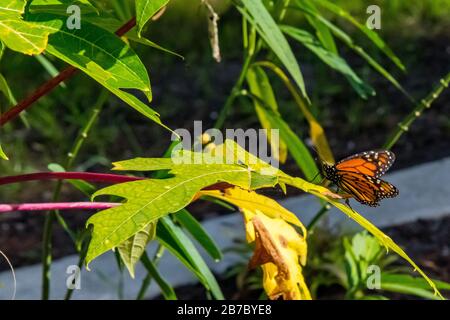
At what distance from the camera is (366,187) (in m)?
1.56

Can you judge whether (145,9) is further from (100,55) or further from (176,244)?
(176,244)

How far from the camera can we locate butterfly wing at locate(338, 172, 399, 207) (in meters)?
1.51

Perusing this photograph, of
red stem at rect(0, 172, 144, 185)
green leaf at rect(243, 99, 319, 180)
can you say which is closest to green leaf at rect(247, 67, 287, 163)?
green leaf at rect(243, 99, 319, 180)

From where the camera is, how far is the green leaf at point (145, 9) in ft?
3.33

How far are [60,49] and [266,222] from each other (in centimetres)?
39

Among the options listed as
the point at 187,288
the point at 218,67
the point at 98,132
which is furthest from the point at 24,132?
the point at 187,288

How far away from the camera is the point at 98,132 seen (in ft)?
14.1

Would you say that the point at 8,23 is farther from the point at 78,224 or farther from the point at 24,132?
the point at 24,132

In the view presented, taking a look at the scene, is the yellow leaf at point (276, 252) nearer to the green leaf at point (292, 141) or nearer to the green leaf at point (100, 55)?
the green leaf at point (100, 55)

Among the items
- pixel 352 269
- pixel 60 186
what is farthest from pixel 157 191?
pixel 352 269

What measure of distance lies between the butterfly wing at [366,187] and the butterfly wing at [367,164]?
12mm

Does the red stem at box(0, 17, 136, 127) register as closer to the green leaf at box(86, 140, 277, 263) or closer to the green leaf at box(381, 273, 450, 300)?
the green leaf at box(86, 140, 277, 263)

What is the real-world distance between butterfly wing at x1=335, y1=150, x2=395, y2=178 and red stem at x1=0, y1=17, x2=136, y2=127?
1.47 feet

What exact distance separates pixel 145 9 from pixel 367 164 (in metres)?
0.66
